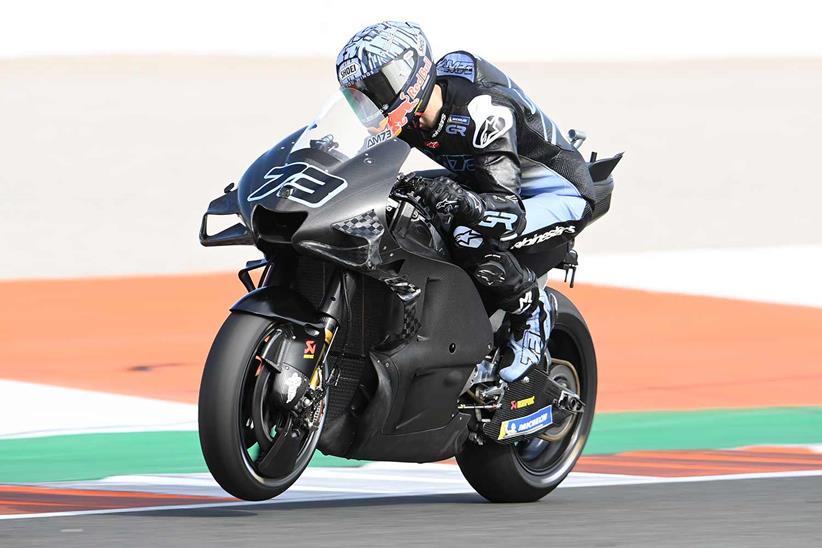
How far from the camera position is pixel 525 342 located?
6512 millimetres

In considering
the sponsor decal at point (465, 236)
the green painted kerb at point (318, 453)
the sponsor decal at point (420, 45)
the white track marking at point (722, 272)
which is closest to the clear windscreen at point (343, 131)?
the sponsor decal at point (420, 45)

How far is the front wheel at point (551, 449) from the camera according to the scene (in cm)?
661

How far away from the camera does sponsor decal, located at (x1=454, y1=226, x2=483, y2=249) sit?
6.02 metres

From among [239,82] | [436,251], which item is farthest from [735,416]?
[239,82]

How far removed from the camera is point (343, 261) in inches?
210

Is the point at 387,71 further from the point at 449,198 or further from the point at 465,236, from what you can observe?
the point at 465,236

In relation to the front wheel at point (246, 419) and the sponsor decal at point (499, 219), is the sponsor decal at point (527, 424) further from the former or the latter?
the front wheel at point (246, 419)

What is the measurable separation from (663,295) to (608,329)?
1.91 m

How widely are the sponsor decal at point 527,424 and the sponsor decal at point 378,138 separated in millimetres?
1386

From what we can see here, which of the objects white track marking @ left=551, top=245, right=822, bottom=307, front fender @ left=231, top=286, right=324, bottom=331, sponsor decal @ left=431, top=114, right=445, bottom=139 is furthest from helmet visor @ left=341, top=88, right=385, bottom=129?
Answer: white track marking @ left=551, top=245, right=822, bottom=307

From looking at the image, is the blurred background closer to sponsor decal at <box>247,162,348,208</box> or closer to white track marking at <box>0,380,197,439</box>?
white track marking at <box>0,380,197,439</box>

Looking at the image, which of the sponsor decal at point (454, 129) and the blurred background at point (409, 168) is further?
the blurred background at point (409, 168)

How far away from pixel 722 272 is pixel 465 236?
10759mm

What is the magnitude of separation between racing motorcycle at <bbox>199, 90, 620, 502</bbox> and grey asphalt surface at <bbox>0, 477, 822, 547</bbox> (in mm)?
228
